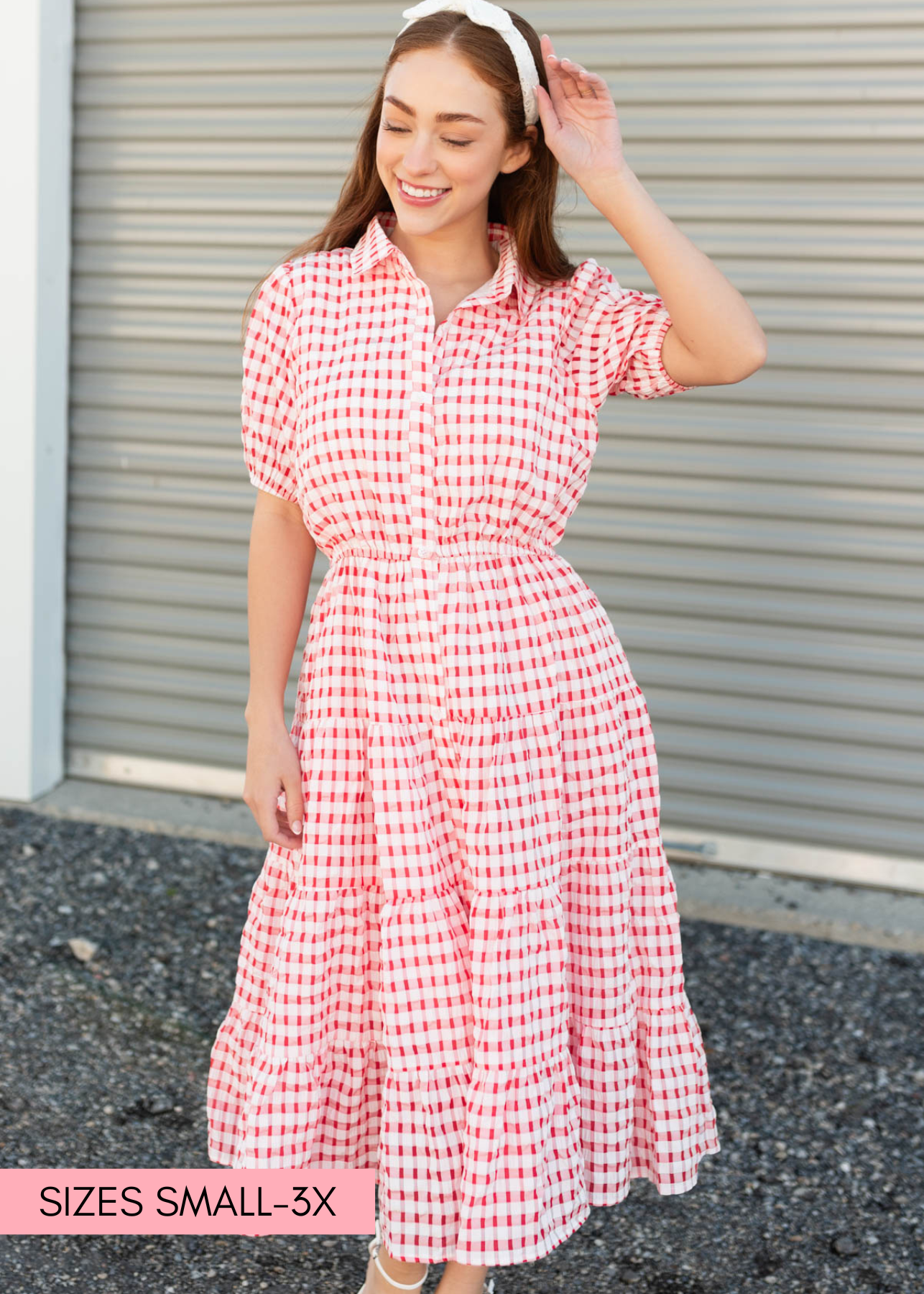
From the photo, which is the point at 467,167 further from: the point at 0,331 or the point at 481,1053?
the point at 0,331

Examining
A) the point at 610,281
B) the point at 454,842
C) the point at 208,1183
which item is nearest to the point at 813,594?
the point at 610,281

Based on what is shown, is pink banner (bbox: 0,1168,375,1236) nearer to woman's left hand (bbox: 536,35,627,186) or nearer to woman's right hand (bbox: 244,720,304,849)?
woman's right hand (bbox: 244,720,304,849)

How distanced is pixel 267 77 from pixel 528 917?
3.20m

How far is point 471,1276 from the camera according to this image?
77.8 inches

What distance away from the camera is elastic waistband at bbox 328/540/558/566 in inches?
74.7

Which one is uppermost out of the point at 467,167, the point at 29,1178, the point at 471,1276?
the point at 467,167

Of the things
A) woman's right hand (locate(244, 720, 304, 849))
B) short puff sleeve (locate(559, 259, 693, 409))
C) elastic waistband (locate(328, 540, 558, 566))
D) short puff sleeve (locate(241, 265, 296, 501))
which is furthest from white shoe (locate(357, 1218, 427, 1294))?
short puff sleeve (locate(559, 259, 693, 409))

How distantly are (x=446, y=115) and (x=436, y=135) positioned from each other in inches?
1.2

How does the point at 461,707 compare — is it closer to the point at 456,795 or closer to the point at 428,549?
the point at 456,795

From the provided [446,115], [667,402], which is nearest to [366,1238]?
[446,115]

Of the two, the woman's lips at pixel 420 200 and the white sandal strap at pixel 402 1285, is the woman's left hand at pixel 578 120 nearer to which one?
the woman's lips at pixel 420 200

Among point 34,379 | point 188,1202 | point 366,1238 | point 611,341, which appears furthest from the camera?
point 34,379

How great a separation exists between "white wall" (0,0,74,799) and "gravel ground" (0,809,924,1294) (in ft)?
1.58

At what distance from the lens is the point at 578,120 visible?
6.34 ft
